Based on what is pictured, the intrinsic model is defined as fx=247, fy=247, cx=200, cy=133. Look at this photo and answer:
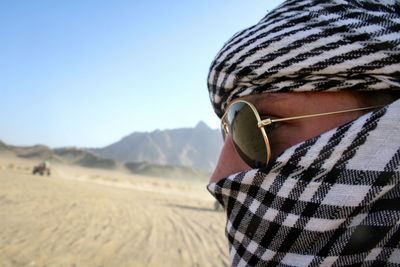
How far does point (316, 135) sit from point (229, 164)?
0.42 m

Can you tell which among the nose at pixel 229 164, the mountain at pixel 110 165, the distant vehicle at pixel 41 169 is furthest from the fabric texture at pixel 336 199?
the mountain at pixel 110 165

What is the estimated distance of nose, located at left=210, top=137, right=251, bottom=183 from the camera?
43.2 inches

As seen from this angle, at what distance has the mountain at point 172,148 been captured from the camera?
355 ft

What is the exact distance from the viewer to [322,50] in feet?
2.71

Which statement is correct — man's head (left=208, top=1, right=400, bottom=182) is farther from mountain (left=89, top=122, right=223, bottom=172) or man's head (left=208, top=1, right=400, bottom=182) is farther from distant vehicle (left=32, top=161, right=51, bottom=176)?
mountain (left=89, top=122, right=223, bottom=172)

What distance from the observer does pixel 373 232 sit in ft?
2.06

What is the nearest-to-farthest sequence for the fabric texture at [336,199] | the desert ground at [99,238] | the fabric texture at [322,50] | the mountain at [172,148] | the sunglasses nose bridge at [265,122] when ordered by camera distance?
the fabric texture at [336,199] < the fabric texture at [322,50] < the sunglasses nose bridge at [265,122] < the desert ground at [99,238] < the mountain at [172,148]

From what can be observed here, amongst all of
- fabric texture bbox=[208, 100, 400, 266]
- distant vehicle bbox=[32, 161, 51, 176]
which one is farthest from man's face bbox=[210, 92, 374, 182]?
distant vehicle bbox=[32, 161, 51, 176]

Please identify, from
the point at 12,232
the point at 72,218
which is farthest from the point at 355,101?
the point at 72,218

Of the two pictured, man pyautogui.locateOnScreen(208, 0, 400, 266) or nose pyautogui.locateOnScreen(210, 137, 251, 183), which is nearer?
man pyautogui.locateOnScreen(208, 0, 400, 266)

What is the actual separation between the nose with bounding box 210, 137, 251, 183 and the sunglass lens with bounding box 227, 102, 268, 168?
0.18 ft

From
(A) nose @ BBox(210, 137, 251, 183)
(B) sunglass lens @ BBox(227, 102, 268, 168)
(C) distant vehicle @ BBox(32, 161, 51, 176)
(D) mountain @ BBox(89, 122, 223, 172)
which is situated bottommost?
(D) mountain @ BBox(89, 122, 223, 172)

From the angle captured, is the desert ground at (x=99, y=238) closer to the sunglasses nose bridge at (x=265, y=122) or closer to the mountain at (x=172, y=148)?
the sunglasses nose bridge at (x=265, y=122)

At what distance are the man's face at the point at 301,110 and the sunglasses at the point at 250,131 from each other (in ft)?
0.06
